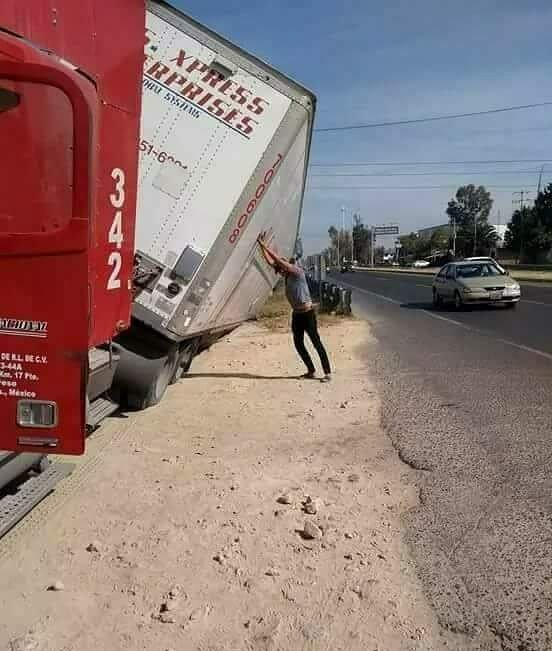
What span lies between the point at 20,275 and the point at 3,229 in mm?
216

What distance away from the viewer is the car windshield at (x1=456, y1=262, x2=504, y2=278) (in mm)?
22375

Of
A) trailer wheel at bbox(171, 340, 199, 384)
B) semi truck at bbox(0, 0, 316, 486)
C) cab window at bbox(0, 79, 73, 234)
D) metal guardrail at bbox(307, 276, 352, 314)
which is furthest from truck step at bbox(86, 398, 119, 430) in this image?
metal guardrail at bbox(307, 276, 352, 314)

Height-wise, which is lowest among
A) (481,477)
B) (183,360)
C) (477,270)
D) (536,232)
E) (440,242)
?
(440,242)

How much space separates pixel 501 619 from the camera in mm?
3336

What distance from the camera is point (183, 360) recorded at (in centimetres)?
959

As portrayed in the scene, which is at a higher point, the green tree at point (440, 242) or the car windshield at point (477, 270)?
the car windshield at point (477, 270)

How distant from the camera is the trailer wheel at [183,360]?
9.16m

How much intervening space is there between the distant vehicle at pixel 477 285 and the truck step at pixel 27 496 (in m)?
18.2

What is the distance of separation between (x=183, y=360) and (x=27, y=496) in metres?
5.30

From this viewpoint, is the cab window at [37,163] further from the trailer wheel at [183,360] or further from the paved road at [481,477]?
the trailer wheel at [183,360]

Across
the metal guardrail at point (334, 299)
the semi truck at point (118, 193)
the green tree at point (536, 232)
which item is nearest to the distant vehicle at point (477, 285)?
the metal guardrail at point (334, 299)

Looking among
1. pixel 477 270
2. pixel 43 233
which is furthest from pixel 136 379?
pixel 477 270

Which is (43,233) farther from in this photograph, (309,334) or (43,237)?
(309,334)

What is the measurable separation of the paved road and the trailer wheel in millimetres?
2583
